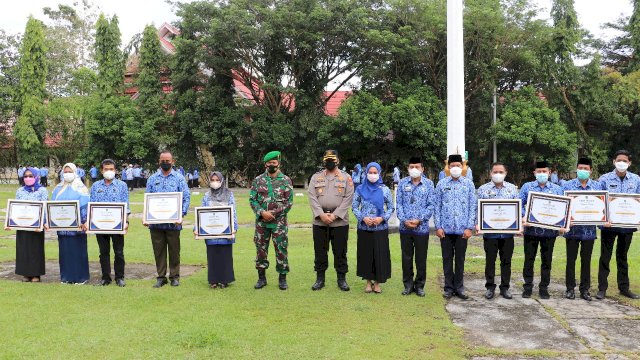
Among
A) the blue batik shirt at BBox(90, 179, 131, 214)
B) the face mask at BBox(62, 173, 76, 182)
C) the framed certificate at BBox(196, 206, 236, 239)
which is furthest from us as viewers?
the face mask at BBox(62, 173, 76, 182)

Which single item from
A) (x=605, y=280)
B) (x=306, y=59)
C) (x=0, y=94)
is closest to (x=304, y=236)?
(x=605, y=280)

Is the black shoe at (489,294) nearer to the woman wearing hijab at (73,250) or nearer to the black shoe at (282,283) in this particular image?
the black shoe at (282,283)

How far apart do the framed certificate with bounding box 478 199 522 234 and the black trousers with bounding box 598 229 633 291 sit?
1348 millimetres

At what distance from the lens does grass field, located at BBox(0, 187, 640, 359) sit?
16.7 feet

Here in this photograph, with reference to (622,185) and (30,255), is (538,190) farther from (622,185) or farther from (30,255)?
(30,255)

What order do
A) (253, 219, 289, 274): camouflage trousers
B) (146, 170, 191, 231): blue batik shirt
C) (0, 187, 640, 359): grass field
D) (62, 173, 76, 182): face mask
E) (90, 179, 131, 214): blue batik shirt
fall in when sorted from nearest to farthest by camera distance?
(0, 187, 640, 359): grass field → (253, 219, 289, 274): camouflage trousers → (146, 170, 191, 231): blue batik shirt → (90, 179, 131, 214): blue batik shirt → (62, 173, 76, 182): face mask

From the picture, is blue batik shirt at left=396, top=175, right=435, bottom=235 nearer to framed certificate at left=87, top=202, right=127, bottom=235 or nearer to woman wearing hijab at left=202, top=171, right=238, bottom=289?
woman wearing hijab at left=202, top=171, right=238, bottom=289

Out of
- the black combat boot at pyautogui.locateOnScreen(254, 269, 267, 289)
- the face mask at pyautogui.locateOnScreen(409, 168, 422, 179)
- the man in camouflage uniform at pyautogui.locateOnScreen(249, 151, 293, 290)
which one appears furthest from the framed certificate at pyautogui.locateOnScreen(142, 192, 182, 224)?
the face mask at pyautogui.locateOnScreen(409, 168, 422, 179)

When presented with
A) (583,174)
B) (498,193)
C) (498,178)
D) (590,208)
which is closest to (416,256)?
(498,193)

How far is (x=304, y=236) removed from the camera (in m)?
13.2

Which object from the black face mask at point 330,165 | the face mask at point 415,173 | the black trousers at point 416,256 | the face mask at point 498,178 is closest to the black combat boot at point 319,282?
the black trousers at point 416,256

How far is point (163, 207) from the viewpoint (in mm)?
7523

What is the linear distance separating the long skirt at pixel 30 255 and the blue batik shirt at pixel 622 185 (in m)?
7.78

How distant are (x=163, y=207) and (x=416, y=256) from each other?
11.2ft
